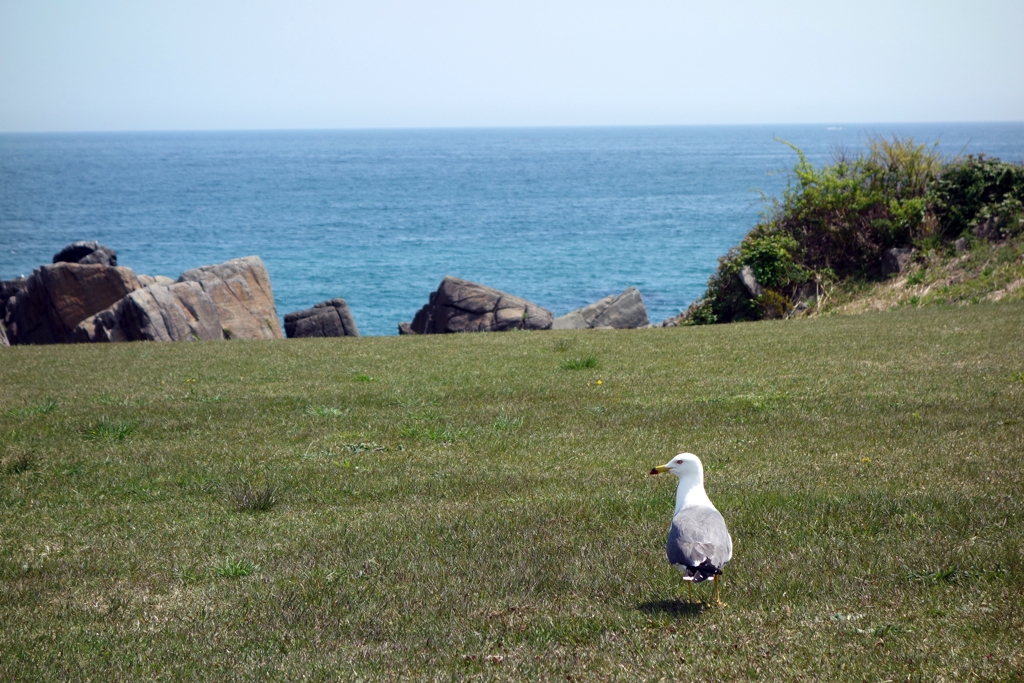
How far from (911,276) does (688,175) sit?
132165mm

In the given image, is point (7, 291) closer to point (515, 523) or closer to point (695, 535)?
point (515, 523)

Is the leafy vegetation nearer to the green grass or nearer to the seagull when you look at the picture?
the green grass

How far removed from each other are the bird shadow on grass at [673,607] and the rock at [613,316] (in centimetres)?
2654

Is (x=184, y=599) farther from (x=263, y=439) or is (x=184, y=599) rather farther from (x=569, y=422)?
Answer: (x=569, y=422)

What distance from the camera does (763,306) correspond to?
30.8m

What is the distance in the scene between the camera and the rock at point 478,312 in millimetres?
32531

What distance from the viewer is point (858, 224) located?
32531 millimetres

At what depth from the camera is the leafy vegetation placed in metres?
30.6

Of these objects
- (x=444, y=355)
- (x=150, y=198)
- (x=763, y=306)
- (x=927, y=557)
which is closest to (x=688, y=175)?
(x=150, y=198)

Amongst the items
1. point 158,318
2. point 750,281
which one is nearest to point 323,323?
point 158,318

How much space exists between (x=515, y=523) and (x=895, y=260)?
2684 cm

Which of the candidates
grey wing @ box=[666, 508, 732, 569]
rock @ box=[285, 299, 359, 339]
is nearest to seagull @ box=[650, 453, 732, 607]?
grey wing @ box=[666, 508, 732, 569]

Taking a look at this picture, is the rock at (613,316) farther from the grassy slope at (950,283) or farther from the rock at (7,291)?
the rock at (7,291)

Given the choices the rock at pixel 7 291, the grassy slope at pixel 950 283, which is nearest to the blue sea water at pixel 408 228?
the grassy slope at pixel 950 283
